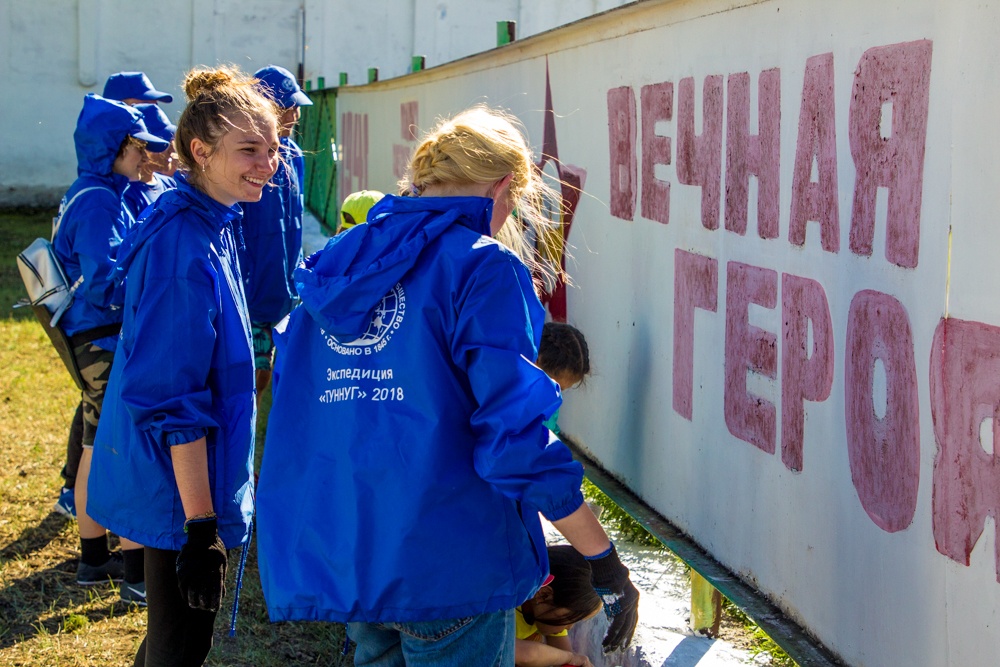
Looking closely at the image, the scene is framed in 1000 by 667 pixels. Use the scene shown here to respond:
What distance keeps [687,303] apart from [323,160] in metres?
10.6

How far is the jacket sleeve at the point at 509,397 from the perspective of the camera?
6.32 feet

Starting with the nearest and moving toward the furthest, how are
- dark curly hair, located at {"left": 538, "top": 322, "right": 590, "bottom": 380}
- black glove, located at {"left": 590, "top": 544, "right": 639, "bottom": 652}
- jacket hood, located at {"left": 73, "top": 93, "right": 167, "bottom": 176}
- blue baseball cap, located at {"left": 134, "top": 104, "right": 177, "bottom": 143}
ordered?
1. black glove, located at {"left": 590, "top": 544, "right": 639, "bottom": 652}
2. dark curly hair, located at {"left": 538, "top": 322, "right": 590, "bottom": 380}
3. jacket hood, located at {"left": 73, "top": 93, "right": 167, "bottom": 176}
4. blue baseball cap, located at {"left": 134, "top": 104, "right": 177, "bottom": 143}

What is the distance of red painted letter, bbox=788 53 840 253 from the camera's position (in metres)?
2.22

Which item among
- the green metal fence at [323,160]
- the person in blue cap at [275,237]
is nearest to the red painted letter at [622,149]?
the person in blue cap at [275,237]

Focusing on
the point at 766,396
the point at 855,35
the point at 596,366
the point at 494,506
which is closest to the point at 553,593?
the point at 596,366

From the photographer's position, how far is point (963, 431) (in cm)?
185

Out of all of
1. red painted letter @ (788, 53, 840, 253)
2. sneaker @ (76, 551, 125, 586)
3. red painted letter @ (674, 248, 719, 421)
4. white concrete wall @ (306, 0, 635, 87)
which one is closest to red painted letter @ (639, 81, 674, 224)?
red painted letter @ (674, 248, 719, 421)

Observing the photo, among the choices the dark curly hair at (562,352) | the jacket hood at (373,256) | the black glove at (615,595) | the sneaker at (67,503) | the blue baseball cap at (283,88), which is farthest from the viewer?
the sneaker at (67,503)

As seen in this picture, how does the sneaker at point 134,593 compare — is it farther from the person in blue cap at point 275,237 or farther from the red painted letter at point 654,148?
the red painted letter at point 654,148

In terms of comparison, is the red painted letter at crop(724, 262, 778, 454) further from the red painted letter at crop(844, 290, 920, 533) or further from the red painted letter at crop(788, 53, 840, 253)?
the red painted letter at crop(844, 290, 920, 533)

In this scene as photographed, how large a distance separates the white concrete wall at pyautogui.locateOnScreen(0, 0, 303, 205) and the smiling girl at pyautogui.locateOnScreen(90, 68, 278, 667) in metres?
16.2

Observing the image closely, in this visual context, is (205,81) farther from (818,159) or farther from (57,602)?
(57,602)

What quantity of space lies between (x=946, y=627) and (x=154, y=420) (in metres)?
1.64

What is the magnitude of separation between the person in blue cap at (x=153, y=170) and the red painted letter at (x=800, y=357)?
7.87 ft
